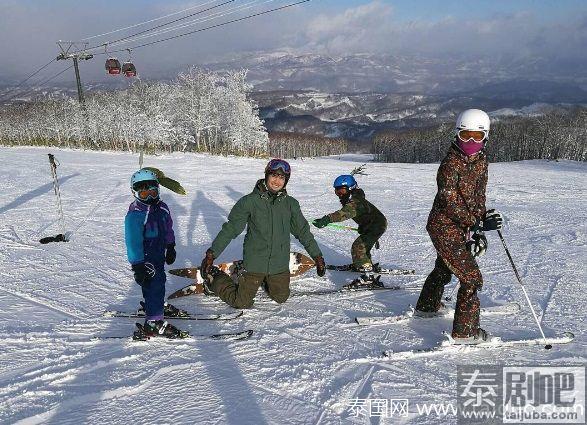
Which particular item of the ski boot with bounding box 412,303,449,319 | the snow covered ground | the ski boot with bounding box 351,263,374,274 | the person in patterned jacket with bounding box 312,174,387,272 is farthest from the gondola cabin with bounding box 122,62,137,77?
the ski boot with bounding box 412,303,449,319

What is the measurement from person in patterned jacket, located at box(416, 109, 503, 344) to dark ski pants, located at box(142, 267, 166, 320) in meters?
2.69

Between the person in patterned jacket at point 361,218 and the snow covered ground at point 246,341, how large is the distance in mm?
389

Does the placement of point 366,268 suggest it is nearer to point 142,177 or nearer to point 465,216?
point 465,216

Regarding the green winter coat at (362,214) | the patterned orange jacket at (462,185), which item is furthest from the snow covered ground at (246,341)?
the patterned orange jacket at (462,185)

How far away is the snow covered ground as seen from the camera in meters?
3.11

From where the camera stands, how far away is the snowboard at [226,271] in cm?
541

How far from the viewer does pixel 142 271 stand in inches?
150

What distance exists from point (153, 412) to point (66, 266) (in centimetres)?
452

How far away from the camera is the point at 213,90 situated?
50.8 m

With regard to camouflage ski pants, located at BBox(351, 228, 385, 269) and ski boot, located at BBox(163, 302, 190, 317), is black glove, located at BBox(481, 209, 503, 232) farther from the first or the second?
ski boot, located at BBox(163, 302, 190, 317)

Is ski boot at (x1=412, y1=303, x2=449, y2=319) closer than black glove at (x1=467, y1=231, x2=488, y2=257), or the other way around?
black glove at (x1=467, y1=231, x2=488, y2=257)

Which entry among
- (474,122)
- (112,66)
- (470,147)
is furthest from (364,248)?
(112,66)

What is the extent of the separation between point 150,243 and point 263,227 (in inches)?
49.0

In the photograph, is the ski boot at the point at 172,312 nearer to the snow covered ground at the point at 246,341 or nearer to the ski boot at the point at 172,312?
the ski boot at the point at 172,312
